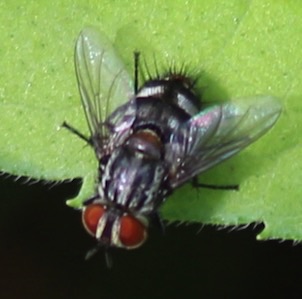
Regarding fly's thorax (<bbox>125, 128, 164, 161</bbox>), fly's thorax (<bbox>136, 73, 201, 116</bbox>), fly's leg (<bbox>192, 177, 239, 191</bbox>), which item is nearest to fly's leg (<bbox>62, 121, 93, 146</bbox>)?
fly's thorax (<bbox>125, 128, 164, 161</bbox>)

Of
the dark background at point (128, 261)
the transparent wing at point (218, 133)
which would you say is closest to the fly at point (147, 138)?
the transparent wing at point (218, 133)

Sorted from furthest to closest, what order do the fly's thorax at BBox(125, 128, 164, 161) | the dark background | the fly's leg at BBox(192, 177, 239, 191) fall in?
the dark background, the fly's thorax at BBox(125, 128, 164, 161), the fly's leg at BBox(192, 177, 239, 191)

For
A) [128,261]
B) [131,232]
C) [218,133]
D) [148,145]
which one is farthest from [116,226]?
[128,261]

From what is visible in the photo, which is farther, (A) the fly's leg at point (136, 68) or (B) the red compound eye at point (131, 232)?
(A) the fly's leg at point (136, 68)

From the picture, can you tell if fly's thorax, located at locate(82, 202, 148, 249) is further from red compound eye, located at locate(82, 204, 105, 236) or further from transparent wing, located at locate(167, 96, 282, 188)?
transparent wing, located at locate(167, 96, 282, 188)

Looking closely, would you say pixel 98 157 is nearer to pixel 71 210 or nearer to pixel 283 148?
pixel 283 148

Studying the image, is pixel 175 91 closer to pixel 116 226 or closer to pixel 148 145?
pixel 148 145

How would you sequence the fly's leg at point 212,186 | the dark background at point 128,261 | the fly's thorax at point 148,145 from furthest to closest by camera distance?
the dark background at point 128,261 < the fly's thorax at point 148,145 < the fly's leg at point 212,186

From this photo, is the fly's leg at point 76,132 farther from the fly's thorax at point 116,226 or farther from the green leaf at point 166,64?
the fly's thorax at point 116,226
